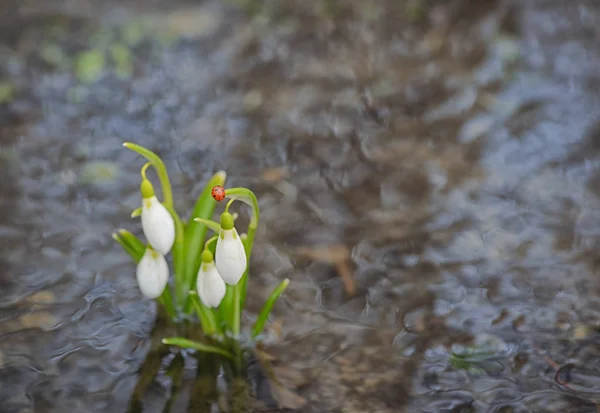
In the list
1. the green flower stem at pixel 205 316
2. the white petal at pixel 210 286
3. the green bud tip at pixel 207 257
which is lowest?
the green flower stem at pixel 205 316

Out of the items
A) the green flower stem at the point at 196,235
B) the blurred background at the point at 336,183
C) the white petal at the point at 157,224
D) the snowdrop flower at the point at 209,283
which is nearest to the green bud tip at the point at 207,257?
the snowdrop flower at the point at 209,283

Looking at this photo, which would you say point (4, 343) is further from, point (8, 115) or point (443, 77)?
point (443, 77)

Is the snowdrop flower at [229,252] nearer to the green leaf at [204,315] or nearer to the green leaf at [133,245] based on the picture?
the green leaf at [204,315]

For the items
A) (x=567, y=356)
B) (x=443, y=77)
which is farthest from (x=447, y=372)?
(x=443, y=77)

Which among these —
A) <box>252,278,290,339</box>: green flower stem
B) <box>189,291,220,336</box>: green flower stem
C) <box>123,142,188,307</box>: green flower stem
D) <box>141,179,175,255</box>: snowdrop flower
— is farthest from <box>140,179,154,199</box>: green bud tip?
<box>252,278,290,339</box>: green flower stem

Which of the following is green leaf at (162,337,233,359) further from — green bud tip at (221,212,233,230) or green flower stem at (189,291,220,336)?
green bud tip at (221,212,233,230)

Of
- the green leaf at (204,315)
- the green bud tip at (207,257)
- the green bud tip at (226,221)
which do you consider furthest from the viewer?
the green leaf at (204,315)

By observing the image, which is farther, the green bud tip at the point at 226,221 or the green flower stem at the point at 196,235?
the green flower stem at the point at 196,235

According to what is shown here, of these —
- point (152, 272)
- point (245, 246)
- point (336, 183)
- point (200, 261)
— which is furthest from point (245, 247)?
point (336, 183)

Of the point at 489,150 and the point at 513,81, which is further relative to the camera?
the point at 513,81
